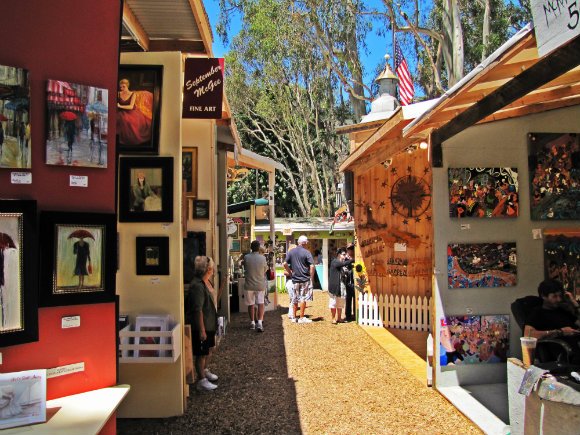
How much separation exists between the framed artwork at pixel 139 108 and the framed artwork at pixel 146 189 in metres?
0.13

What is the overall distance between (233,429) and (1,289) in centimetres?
Answer: 269

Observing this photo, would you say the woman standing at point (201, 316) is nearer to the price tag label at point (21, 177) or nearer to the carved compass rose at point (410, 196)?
the price tag label at point (21, 177)

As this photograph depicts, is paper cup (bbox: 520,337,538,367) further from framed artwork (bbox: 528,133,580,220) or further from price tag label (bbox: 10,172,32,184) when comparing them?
price tag label (bbox: 10,172,32,184)

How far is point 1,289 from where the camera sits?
2586mm

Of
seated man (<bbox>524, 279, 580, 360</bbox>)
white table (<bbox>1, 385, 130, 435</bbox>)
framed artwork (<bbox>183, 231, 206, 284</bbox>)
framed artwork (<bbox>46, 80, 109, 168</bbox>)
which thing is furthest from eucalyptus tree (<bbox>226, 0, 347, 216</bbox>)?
white table (<bbox>1, 385, 130, 435</bbox>)

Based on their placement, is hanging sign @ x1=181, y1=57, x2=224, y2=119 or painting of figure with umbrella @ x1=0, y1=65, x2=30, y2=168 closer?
painting of figure with umbrella @ x1=0, y1=65, x2=30, y2=168

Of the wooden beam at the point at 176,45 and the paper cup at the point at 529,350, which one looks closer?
the paper cup at the point at 529,350

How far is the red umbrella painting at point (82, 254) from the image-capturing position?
9.65 ft

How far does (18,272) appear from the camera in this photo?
8.69 feet

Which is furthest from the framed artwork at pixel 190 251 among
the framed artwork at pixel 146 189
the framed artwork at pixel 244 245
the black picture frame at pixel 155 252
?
the framed artwork at pixel 244 245

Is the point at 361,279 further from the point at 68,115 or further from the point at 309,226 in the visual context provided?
the point at 309,226

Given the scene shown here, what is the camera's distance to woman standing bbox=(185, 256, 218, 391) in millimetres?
5289

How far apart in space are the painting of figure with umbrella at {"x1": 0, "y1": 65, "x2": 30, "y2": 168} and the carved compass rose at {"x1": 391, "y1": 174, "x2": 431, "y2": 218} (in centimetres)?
709

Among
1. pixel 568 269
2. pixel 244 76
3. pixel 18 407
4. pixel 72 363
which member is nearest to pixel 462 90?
pixel 568 269
